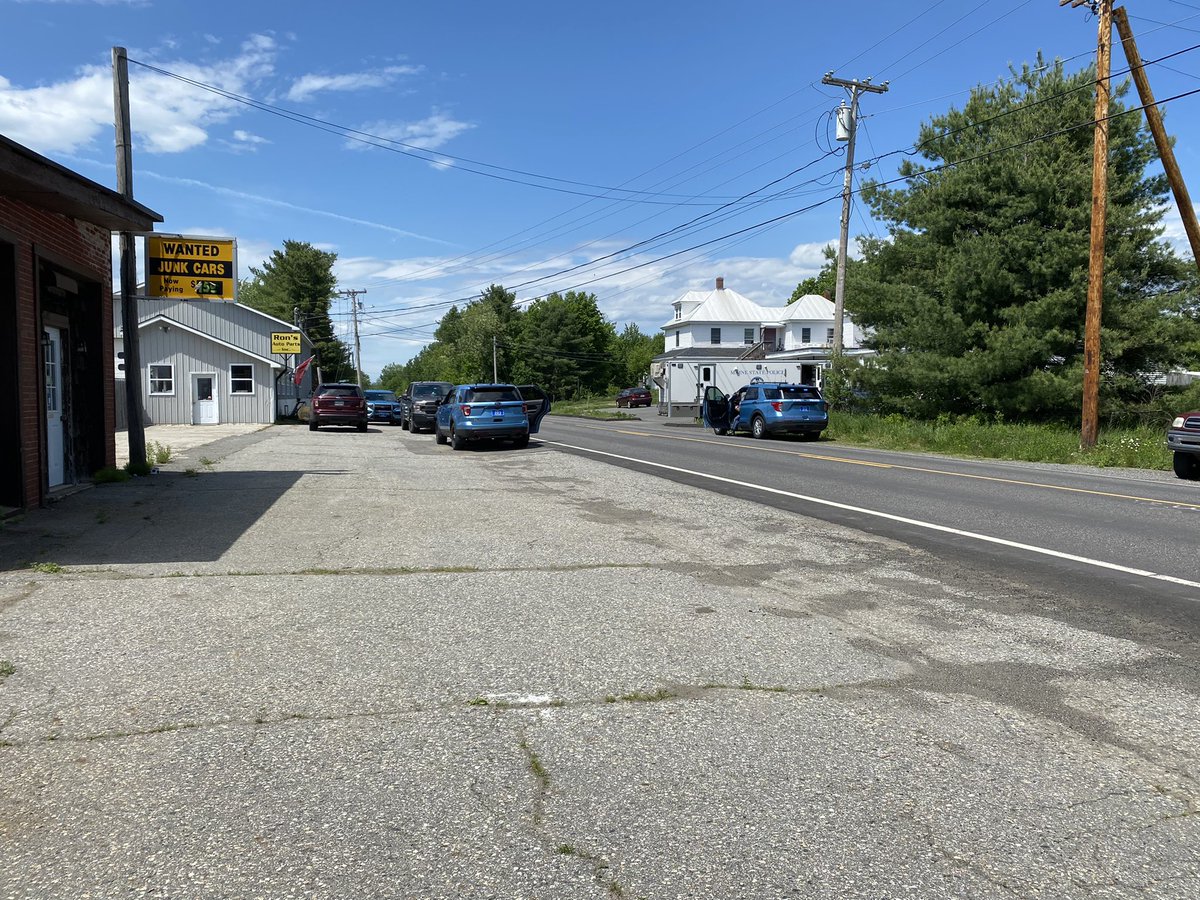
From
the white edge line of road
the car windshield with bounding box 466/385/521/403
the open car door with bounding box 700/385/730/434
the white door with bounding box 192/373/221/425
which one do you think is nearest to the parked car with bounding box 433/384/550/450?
the car windshield with bounding box 466/385/521/403

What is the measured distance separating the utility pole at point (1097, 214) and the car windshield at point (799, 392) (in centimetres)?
859

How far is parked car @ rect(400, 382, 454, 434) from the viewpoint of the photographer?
1300 inches

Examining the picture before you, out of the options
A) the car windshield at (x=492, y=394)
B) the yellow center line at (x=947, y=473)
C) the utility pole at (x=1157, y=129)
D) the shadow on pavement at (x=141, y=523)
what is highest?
the utility pole at (x=1157, y=129)

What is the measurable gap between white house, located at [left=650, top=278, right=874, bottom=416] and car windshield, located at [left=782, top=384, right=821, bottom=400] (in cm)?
2552

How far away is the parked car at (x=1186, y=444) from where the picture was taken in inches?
617

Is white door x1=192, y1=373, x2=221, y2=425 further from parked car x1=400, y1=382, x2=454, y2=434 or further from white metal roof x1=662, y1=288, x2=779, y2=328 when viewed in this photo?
white metal roof x1=662, y1=288, x2=779, y2=328

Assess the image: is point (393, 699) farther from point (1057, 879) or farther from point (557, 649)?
point (1057, 879)

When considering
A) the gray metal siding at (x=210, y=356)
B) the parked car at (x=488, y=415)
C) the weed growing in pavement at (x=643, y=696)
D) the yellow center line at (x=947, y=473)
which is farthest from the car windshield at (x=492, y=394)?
the gray metal siding at (x=210, y=356)

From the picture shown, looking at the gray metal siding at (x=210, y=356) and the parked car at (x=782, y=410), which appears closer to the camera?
the parked car at (x=782, y=410)

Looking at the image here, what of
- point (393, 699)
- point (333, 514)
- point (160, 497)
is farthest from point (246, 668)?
point (160, 497)

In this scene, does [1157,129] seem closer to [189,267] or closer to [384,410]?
[189,267]

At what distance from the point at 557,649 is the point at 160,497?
Result: 30.3ft

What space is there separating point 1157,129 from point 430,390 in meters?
24.1

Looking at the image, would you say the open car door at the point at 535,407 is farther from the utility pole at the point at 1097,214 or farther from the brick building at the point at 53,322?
the utility pole at the point at 1097,214
